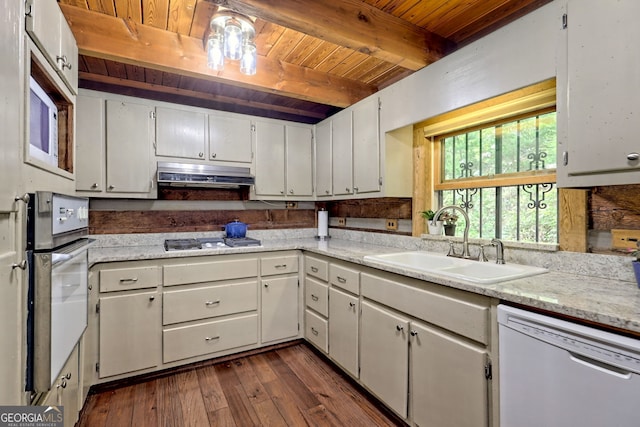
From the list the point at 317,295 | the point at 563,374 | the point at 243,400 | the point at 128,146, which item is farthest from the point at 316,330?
the point at 128,146

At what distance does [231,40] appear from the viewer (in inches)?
65.3

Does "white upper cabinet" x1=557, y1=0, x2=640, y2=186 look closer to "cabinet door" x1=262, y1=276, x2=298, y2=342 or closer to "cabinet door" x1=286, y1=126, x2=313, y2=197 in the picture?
"cabinet door" x1=262, y1=276, x2=298, y2=342

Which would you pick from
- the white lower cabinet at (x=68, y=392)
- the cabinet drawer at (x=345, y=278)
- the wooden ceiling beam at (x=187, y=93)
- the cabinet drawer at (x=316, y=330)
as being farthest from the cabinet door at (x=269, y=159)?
the white lower cabinet at (x=68, y=392)

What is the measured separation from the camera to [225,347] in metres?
2.49

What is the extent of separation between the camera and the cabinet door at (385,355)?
5.61 ft

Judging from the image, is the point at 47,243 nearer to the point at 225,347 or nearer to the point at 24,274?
the point at 24,274

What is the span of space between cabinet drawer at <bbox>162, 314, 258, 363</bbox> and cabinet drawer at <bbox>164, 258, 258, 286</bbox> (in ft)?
1.15

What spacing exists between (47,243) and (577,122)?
2169 millimetres

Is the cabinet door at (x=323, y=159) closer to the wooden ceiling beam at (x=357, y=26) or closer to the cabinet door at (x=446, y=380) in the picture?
the wooden ceiling beam at (x=357, y=26)

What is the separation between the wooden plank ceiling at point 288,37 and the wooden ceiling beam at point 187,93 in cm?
1

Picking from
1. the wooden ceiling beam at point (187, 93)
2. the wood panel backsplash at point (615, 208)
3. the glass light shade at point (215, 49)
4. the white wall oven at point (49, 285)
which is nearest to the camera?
the white wall oven at point (49, 285)

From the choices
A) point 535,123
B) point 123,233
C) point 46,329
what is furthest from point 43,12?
point 535,123

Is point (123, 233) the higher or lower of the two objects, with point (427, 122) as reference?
lower

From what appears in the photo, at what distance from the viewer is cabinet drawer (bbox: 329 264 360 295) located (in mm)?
2096
